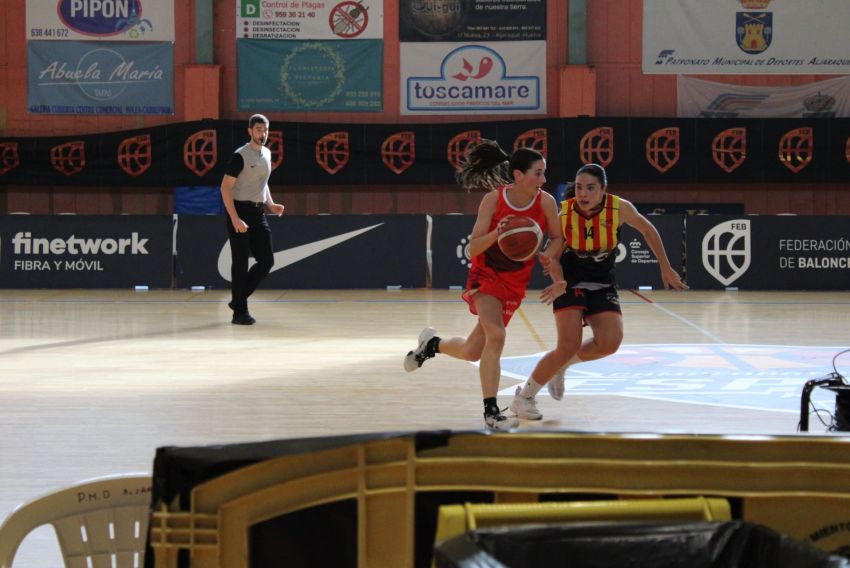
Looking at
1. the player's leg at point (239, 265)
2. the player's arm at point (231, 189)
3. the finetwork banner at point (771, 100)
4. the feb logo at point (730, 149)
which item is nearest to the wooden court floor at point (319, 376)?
the player's leg at point (239, 265)

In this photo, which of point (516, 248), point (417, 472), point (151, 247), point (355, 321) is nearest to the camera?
point (417, 472)

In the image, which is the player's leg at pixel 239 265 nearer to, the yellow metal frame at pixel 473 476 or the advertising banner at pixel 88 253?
the advertising banner at pixel 88 253

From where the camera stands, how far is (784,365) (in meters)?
8.23

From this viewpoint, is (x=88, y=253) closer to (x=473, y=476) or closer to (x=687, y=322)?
(x=687, y=322)

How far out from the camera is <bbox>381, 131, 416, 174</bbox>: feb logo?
18.7 meters

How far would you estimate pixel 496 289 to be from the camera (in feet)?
19.3

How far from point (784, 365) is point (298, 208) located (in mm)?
12370

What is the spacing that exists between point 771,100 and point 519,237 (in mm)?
14659

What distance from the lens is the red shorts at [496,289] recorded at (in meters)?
5.89

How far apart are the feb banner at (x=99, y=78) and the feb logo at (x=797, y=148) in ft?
34.6

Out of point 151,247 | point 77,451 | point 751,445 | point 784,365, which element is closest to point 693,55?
point 151,247

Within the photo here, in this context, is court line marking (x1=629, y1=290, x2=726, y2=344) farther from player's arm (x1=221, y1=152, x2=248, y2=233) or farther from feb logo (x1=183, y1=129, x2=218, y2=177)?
feb logo (x1=183, y1=129, x2=218, y2=177)

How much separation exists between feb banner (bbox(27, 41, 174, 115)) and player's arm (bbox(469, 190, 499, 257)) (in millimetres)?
14491

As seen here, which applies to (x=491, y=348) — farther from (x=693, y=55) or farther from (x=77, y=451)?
(x=693, y=55)
